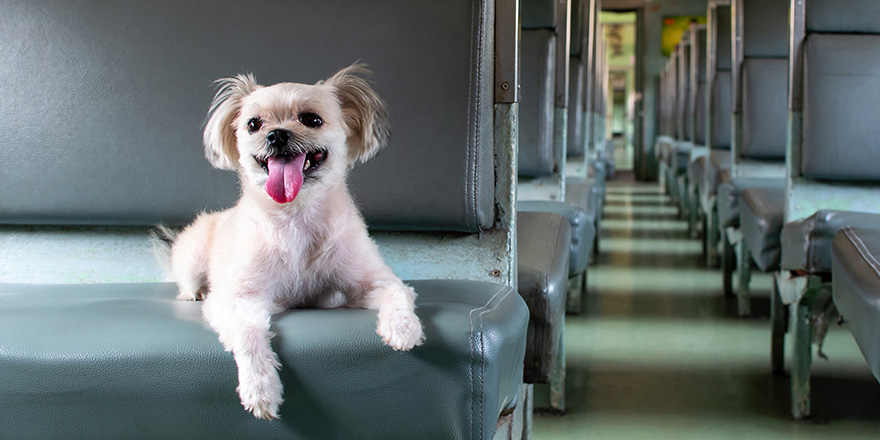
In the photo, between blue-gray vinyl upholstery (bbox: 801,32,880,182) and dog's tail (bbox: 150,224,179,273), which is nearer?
dog's tail (bbox: 150,224,179,273)

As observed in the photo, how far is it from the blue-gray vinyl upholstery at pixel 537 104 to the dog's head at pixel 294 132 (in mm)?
1487

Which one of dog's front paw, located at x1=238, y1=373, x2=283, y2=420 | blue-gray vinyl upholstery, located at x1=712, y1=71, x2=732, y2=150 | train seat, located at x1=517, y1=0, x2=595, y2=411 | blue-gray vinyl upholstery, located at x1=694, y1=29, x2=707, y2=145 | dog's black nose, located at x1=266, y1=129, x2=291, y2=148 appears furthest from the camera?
blue-gray vinyl upholstery, located at x1=694, y1=29, x2=707, y2=145

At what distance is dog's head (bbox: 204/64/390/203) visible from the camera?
42.6 inches

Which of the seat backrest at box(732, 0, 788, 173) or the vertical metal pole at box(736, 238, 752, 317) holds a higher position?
the seat backrest at box(732, 0, 788, 173)

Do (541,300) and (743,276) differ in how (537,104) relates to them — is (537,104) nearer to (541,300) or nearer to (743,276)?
(743,276)

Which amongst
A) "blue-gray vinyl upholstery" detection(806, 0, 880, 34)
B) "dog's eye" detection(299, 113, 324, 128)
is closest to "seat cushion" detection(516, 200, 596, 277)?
"blue-gray vinyl upholstery" detection(806, 0, 880, 34)

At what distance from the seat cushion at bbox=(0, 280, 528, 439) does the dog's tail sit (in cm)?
49

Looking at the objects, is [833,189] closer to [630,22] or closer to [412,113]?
[412,113]

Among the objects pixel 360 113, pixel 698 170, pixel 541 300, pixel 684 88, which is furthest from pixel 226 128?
pixel 684 88

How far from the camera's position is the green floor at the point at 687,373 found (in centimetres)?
192

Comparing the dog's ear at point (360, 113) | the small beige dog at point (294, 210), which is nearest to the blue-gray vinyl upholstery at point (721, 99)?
the dog's ear at point (360, 113)

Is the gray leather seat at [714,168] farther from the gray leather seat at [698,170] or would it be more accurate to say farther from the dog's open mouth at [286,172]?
the dog's open mouth at [286,172]

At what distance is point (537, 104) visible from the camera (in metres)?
2.68

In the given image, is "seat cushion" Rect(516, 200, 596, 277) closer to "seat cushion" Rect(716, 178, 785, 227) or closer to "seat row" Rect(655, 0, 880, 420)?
"seat row" Rect(655, 0, 880, 420)
